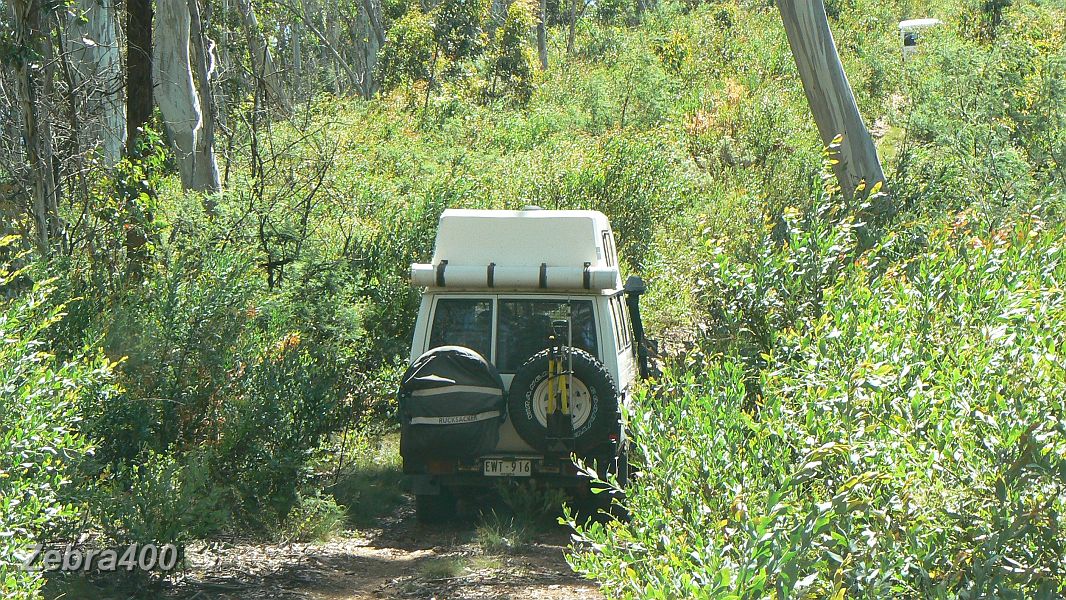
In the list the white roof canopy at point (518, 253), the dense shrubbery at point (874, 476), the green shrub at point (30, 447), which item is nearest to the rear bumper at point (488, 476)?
the white roof canopy at point (518, 253)

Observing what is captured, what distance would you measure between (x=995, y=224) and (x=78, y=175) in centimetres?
1080

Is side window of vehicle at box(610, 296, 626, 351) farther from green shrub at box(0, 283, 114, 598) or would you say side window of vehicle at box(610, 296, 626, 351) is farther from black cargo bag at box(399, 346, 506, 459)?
green shrub at box(0, 283, 114, 598)

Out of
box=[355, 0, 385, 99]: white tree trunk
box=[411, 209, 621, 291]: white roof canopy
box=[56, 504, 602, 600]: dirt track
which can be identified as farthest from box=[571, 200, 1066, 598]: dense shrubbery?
box=[355, 0, 385, 99]: white tree trunk

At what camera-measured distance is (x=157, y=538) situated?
6094 millimetres

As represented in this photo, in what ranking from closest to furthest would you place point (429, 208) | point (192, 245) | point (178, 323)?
point (178, 323) → point (192, 245) → point (429, 208)

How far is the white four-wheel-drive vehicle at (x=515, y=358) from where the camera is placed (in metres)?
7.50

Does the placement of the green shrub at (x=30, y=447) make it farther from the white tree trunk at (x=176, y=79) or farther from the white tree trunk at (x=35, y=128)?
the white tree trunk at (x=176, y=79)

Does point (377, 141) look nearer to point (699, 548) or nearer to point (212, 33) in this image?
point (212, 33)

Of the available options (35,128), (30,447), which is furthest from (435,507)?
(35,128)

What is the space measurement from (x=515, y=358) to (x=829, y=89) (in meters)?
7.28

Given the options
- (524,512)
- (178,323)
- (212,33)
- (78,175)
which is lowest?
(524,512)

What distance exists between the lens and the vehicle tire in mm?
8336

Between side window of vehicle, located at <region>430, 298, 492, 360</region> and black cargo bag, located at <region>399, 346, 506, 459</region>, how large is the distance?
1.85 ft

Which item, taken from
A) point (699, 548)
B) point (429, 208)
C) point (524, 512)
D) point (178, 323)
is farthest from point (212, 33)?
point (699, 548)
